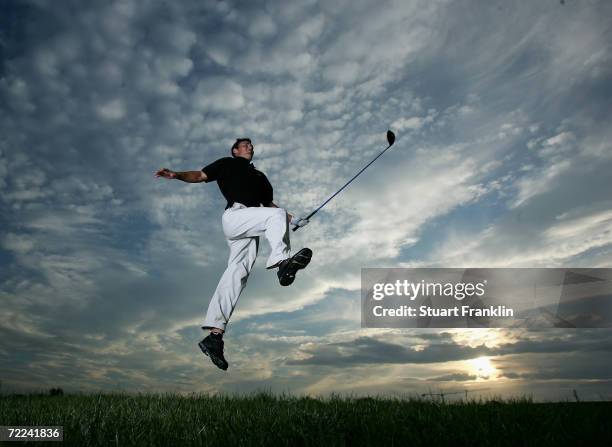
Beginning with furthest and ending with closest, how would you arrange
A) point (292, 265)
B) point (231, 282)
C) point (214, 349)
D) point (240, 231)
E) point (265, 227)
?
1. point (231, 282)
2. point (240, 231)
3. point (265, 227)
4. point (214, 349)
5. point (292, 265)

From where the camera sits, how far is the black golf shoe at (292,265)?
23.1 ft

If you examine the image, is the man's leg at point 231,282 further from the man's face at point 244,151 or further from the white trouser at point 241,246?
the man's face at point 244,151

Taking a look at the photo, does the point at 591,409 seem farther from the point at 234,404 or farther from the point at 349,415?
the point at 234,404

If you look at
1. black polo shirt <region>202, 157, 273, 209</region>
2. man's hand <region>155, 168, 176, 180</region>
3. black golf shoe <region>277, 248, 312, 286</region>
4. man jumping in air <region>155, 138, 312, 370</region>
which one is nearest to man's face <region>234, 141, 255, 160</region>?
man jumping in air <region>155, 138, 312, 370</region>

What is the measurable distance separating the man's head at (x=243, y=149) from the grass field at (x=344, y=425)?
13.8ft

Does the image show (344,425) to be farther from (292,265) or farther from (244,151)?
(244,151)

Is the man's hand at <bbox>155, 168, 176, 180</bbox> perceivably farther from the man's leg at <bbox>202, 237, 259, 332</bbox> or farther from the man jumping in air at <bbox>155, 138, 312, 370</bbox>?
the man's leg at <bbox>202, 237, 259, 332</bbox>

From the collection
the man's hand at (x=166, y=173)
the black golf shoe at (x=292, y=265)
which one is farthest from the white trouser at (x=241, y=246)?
the man's hand at (x=166, y=173)

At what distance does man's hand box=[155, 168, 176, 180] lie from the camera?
281 inches

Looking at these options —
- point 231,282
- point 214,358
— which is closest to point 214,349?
point 214,358

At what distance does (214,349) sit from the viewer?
24.5 ft

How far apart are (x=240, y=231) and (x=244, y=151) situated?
160 centimetres

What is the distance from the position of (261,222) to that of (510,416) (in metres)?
4.28

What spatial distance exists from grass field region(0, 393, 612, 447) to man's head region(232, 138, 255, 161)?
4.20 meters
